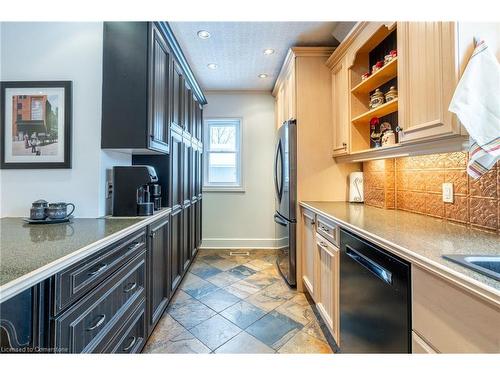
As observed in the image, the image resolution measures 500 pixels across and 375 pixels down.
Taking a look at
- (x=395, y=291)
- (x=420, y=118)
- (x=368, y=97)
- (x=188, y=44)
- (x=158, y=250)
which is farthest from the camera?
(x=188, y=44)

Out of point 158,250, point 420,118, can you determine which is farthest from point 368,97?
point 158,250

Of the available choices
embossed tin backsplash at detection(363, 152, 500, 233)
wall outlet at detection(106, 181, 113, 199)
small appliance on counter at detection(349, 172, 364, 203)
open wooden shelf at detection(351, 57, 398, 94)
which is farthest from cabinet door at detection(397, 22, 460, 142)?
wall outlet at detection(106, 181, 113, 199)

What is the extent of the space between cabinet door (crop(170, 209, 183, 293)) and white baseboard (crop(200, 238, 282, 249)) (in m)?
1.45

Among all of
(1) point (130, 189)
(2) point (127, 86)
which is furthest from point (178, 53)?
(1) point (130, 189)

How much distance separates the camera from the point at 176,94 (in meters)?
2.45

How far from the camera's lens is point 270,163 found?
4.16 metres

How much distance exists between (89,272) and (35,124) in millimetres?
1331

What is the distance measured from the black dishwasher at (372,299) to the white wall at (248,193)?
8.76ft

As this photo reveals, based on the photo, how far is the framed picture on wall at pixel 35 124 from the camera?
1.68 metres

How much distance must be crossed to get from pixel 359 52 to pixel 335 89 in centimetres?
44

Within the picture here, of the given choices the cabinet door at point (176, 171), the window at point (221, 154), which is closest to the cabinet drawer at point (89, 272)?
the cabinet door at point (176, 171)

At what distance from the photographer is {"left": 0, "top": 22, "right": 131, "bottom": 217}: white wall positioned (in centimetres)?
169

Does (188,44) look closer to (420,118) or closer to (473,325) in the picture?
(420,118)

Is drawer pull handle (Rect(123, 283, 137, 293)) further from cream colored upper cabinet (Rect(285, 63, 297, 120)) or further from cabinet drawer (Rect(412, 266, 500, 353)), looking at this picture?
cream colored upper cabinet (Rect(285, 63, 297, 120))
